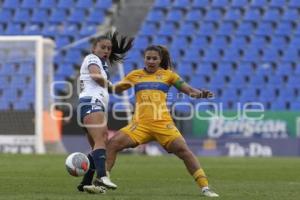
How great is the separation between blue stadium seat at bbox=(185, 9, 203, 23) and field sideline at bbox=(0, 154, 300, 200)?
17102 millimetres

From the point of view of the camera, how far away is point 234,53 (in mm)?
32906

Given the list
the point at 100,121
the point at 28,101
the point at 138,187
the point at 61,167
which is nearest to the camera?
the point at 100,121

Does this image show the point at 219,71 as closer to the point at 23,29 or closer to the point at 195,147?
the point at 195,147

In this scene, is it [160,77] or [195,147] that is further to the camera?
[195,147]

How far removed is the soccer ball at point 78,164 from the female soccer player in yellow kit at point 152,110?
31 cm

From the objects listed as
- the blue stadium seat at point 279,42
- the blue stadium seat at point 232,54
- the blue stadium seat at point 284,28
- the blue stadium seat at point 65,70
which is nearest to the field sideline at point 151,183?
the blue stadium seat at point 65,70

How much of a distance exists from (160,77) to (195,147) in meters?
17.7

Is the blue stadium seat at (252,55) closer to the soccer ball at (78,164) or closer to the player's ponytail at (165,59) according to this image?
the player's ponytail at (165,59)

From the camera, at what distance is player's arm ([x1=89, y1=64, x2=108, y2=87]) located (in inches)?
391

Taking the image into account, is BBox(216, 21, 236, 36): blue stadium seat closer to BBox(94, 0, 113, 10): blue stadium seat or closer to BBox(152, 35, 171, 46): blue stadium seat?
BBox(152, 35, 171, 46): blue stadium seat

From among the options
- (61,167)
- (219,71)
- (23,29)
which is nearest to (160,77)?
(61,167)

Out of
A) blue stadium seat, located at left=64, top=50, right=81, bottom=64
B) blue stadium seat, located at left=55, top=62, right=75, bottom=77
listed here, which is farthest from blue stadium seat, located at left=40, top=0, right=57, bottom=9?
blue stadium seat, located at left=55, top=62, right=75, bottom=77

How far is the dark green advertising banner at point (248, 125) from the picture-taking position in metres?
27.7

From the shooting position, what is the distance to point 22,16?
116ft
